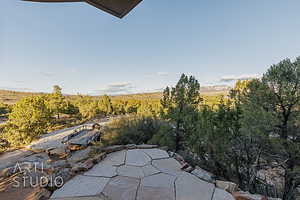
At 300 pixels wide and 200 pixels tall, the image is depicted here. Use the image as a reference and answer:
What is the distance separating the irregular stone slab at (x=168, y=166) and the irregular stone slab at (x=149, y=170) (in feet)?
0.32

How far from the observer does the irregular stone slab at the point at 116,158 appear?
3053 mm

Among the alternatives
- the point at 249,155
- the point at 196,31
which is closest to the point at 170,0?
the point at 249,155

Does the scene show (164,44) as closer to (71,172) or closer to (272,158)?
(272,158)

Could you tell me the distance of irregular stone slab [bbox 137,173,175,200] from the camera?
202cm

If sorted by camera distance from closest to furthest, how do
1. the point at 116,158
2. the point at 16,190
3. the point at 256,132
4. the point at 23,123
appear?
the point at 16,190 → the point at 256,132 → the point at 116,158 → the point at 23,123

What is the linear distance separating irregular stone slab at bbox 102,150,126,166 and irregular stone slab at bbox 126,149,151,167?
0.43 ft

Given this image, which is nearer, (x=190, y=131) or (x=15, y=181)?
(x=15, y=181)

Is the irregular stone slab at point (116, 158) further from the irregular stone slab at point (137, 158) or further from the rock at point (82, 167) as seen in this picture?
the rock at point (82, 167)

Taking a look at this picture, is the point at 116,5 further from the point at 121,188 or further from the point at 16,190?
the point at 16,190

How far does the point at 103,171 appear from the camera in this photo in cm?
270

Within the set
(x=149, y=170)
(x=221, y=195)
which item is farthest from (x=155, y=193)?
(x=221, y=195)

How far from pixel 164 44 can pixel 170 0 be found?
773 cm

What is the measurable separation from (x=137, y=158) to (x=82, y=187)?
4.35ft

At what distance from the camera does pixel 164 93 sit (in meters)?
5.45
